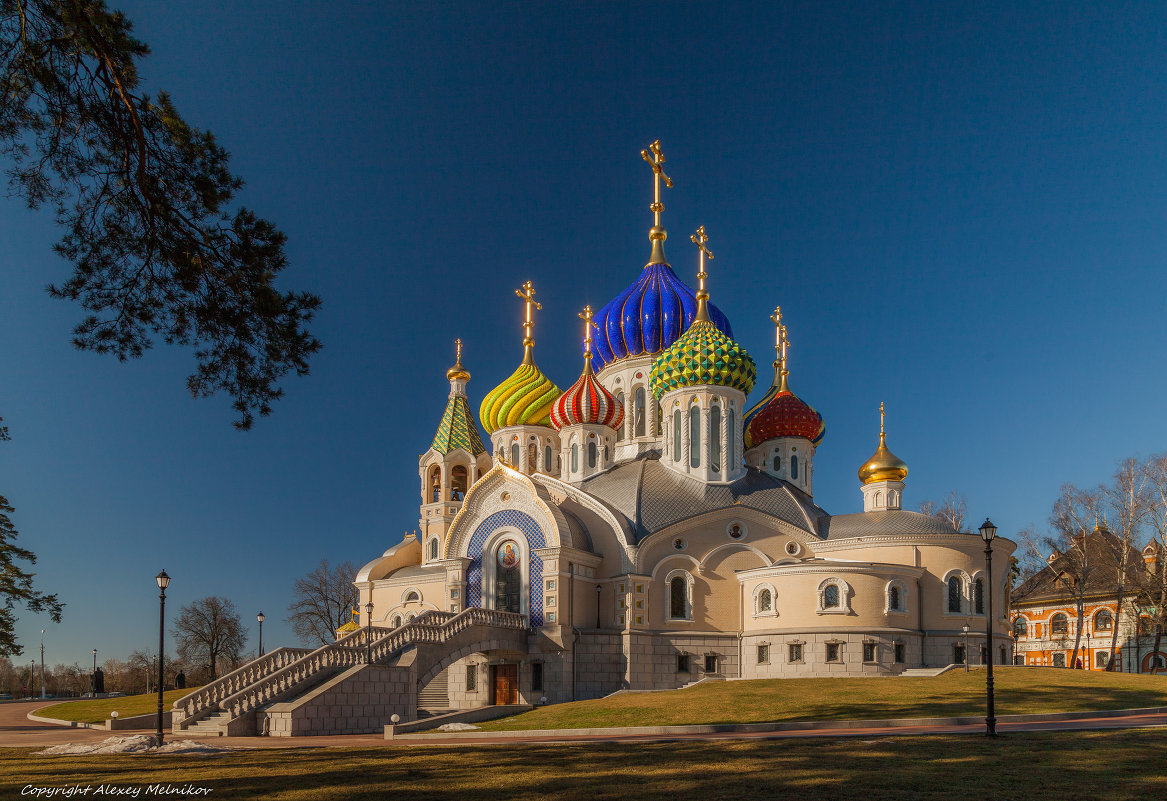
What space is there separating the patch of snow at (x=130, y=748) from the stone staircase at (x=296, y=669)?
12.0 feet

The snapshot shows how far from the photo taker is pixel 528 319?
47.2 metres

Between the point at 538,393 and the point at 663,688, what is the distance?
1629 cm

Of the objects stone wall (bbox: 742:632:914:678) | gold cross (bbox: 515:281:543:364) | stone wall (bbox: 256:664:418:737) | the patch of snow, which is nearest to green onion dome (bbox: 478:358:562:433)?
gold cross (bbox: 515:281:543:364)

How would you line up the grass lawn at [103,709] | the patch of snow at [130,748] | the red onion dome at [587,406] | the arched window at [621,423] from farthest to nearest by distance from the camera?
the arched window at [621,423] < the red onion dome at [587,406] < the grass lawn at [103,709] < the patch of snow at [130,748]

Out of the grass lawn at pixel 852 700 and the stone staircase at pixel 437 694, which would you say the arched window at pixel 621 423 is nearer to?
the stone staircase at pixel 437 694

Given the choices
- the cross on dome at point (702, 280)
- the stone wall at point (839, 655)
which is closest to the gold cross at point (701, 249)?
the cross on dome at point (702, 280)

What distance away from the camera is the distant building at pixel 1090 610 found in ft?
138

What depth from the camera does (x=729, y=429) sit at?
37188mm

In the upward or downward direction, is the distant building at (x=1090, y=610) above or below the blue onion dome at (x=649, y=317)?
below

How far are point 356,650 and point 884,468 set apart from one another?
22066 mm

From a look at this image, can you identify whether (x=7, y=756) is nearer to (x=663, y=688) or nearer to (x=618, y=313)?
(x=663, y=688)

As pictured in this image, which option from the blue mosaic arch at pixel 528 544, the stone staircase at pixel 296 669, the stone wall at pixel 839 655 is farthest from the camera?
the blue mosaic arch at pixel 528 544

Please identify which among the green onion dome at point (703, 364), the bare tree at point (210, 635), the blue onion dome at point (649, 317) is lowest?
the bare tree at point (210, 635)

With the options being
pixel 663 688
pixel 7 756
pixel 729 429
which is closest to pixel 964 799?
pixel 7 756
